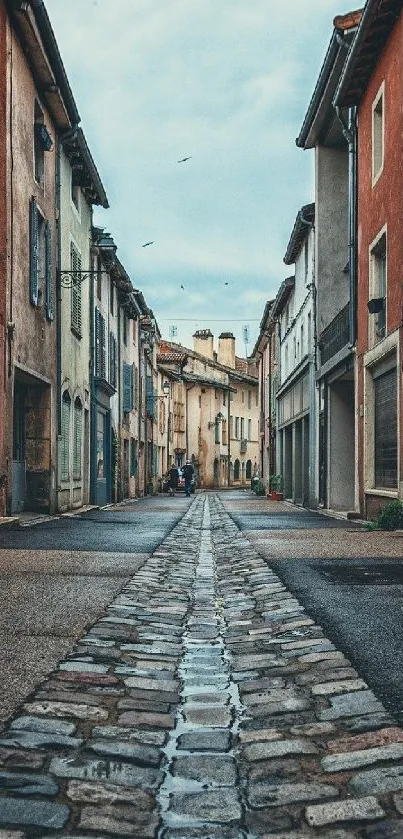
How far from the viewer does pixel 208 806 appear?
2641 millimetres

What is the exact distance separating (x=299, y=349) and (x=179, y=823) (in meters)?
27.0

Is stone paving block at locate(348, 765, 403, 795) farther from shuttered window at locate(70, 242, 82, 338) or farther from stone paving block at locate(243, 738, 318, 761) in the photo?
shuttered window at locate(70, 242, 82, 338)

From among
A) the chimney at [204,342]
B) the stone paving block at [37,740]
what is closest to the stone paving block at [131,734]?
the stone paving block at [37,740]

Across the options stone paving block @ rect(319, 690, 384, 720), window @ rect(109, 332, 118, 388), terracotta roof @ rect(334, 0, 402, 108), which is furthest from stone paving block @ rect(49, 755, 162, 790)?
window @ rect(109, 332, 118, 388)

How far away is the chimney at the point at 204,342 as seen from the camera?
73688mm

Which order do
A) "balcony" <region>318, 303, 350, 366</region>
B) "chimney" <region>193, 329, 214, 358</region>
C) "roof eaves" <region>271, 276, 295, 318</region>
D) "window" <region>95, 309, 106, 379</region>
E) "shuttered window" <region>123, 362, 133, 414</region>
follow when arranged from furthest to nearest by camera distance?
"chimney" <region>193, 329, 214, 358</region>, "shuttered window" <region>123, 362, 133, 414</region>, "roof eaves" <region>271, 276, 295, 318</region>, "window" <region>95, 309, 106, 379</region>, "balcony" <region>318, 303, 350, 366</region>

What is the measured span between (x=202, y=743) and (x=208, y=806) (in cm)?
58

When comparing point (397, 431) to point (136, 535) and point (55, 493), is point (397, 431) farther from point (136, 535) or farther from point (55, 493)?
point (55, 493)

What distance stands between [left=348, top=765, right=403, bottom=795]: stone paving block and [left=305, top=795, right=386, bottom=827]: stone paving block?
0.07 metres

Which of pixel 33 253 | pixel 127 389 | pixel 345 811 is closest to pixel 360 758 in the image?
pixel 345 811

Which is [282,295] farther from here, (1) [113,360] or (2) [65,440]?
(2) [65,440]

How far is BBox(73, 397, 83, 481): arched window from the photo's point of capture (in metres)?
21.4

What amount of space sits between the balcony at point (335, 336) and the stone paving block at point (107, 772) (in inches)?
650

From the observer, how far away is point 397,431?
47.6 feet
